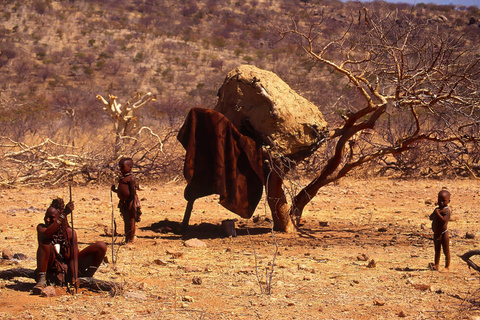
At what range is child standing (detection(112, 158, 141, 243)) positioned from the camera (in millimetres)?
6004

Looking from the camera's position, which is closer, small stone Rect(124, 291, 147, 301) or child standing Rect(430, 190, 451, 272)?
small stone Rect(124, 291, 147, 301)

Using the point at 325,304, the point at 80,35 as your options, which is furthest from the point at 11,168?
the point at 80,35

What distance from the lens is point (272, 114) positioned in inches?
248

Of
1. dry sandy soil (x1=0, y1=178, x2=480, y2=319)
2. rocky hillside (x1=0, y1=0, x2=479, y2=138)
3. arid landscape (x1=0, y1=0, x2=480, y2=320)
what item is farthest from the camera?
rocky hillside (x1=0, y1=0, x2=479, y2=138)

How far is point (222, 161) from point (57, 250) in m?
2.46

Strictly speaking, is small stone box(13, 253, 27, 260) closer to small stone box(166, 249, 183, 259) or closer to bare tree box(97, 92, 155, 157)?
small stone box(166, 249, 183, 259)

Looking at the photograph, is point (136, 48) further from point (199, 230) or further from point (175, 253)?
point (175, 253)

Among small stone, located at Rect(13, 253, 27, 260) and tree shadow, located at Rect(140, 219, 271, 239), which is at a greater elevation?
tree shadow, located at Rect(140, 219, 271, 239)

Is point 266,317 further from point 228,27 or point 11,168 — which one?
point 228,27

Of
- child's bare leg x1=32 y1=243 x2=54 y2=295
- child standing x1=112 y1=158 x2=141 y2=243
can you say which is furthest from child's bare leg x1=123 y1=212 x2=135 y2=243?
child's bare leg x1=32 y1=243 x2=54 y2=295

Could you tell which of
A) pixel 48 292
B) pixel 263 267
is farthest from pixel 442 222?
pixel 48 292

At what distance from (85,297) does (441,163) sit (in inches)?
379

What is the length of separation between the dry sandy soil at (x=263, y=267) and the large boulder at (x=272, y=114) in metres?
0.87

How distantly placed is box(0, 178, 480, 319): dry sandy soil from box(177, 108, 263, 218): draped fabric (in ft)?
1.68
